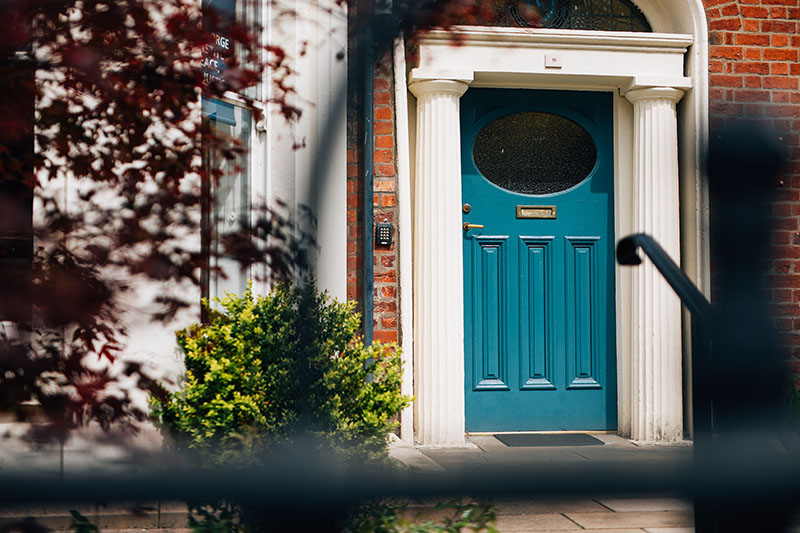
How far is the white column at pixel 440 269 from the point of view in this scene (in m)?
4.72

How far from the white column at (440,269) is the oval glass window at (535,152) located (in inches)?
15.7

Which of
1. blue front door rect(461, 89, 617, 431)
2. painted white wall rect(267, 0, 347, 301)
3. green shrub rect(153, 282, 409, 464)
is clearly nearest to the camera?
painted white wall rect(267, 0, 347, 301)

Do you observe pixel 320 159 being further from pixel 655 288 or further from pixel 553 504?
pixel 655 288

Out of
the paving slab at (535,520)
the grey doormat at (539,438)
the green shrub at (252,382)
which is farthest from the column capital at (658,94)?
the paving slab at (535,520)

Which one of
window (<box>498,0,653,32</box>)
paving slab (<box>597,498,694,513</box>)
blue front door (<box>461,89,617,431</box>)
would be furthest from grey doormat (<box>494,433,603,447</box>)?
paving slab (<box>597,498,694,513</box>)

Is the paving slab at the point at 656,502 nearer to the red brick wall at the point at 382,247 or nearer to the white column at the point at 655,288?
the red brick wall at the point at 382,247

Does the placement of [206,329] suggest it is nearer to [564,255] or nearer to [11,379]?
[11,379]

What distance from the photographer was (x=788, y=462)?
1.15ft

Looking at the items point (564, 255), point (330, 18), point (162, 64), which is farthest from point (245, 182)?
point (564, 255)

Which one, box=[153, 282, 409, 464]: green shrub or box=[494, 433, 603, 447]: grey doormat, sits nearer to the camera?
box=[153, 282, 409, 464]: green shrub

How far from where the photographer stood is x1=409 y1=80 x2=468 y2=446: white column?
472 centimetres

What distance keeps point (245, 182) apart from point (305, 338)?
96 centimetres

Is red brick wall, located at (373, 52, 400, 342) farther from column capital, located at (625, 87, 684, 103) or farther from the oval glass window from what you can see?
column capital, located at (625, 87, 684, 103)

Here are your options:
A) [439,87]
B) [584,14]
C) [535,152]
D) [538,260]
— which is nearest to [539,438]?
[538,260]
